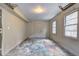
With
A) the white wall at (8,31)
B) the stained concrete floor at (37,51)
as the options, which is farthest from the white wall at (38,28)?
the white wall at (8,31)

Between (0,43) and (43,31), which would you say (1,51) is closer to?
(0,43)

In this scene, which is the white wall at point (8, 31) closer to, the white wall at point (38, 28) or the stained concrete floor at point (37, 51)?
the stained concrete floor at point (37, 51)

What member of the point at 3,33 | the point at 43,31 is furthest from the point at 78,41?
the point at 43,31

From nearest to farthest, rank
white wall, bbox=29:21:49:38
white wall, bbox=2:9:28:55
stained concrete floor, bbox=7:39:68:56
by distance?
white wall, bbox=2:9:28:55 < stained concrete floor, bbox=7:39:68:56 < white wall, bbox=29:21:49:38

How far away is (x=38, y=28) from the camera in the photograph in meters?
10.2

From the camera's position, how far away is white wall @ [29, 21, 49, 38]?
10.0 metres

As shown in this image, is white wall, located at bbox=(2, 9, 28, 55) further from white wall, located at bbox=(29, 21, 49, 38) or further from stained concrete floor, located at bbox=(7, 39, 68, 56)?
white wall, located at bbox=(29, 21, 49, 38)

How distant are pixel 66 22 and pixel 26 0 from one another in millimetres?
3829

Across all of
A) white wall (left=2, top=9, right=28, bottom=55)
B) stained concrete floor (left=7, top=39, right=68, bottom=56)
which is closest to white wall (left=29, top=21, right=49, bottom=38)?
stained concrete floor (left=7, top=39, right=68, bottom=56)

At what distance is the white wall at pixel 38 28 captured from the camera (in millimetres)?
10039

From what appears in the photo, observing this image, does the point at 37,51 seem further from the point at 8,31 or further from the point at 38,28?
the point at 38,28

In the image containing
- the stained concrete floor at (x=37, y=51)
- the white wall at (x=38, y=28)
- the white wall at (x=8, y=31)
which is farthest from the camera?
the white wall at (x=38, y=28)

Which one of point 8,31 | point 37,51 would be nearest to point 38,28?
point 37,51

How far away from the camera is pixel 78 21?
3371 millimetres
